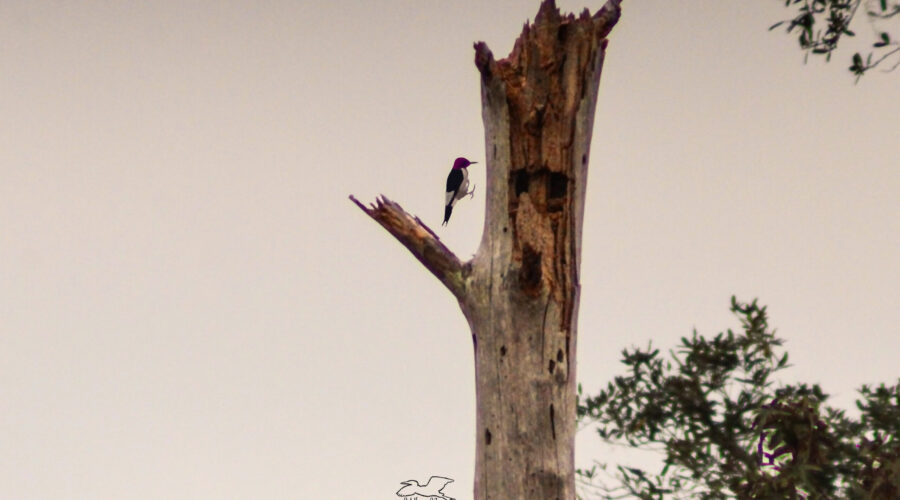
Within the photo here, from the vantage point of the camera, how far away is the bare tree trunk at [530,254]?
13.9ft

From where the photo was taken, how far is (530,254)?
170 inches

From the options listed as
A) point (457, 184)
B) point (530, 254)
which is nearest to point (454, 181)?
point (457, 184)

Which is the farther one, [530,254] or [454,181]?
[454,181]

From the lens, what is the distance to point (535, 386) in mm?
4246

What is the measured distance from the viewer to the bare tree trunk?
425cm

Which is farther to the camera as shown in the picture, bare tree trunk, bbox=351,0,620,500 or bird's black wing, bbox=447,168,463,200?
bird's black wing, bbox=447,168,463,200

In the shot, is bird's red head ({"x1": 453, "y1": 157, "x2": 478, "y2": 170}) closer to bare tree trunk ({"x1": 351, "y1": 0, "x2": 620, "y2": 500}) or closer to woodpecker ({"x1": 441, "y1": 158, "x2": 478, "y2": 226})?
woodpecker ({"x1": 441, "y1": 158, "x2": 478, "y2": 226})

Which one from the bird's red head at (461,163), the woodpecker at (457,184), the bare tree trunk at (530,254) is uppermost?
the bird's red head at (461,163)

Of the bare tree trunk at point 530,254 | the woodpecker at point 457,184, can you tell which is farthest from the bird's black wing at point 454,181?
the bare tree trunk at point 530,254

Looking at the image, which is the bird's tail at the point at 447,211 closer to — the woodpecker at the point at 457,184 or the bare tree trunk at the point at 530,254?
the woodpecker at the point at 457,184

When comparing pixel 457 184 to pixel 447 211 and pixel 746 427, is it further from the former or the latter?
pixel 746 427

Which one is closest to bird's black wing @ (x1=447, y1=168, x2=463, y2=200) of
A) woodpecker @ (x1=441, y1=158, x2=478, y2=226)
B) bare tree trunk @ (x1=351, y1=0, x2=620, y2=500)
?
woodpecker @ (x1=441, y1=158, x2=478, y2=226)

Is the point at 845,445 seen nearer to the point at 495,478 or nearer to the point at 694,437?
the point at 694,437

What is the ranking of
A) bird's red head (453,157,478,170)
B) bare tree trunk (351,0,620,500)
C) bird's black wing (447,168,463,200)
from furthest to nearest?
bird's red head (453,157,478,170) → bird's black wing (447,168,463,200) → bare tree trunk (351,0,620,500)
